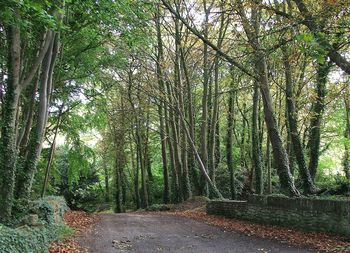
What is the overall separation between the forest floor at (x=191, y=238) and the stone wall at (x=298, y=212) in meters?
0.27

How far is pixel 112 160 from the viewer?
102 ft

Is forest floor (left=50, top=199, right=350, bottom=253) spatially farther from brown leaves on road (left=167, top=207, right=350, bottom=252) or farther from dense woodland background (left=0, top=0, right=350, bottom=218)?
dense woodland background (left=0, top=0, right=350, bottom=218)

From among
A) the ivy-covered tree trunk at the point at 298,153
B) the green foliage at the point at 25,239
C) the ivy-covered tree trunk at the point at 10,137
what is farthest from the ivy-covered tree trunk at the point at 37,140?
the ivy-covered tree trunk at the point at 298,153

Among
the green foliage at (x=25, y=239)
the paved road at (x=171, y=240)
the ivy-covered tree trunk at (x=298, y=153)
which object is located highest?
the ivy-covered tree trunk at (x=298, y=153)

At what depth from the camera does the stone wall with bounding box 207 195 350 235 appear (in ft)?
31.2

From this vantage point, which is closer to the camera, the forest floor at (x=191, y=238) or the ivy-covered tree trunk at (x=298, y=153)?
the forest floor at (x=191, y=238)

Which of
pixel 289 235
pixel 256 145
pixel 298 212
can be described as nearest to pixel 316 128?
pixel 256 145

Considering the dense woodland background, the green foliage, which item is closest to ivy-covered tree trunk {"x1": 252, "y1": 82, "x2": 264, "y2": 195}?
the dense woodland background

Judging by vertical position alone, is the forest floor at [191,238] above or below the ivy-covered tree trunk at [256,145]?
below

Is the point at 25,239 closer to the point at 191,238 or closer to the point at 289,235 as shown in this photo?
the point at 191,238

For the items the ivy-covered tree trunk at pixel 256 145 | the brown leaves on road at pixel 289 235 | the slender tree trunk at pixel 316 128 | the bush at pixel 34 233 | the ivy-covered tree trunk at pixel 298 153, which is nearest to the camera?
the bush at pixel 34 233

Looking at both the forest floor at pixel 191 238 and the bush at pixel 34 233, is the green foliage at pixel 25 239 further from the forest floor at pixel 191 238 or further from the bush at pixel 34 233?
the forest floor at pixel 191 238

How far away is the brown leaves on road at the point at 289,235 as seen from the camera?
28.1 feet

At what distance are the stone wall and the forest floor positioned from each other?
27 centimetres
